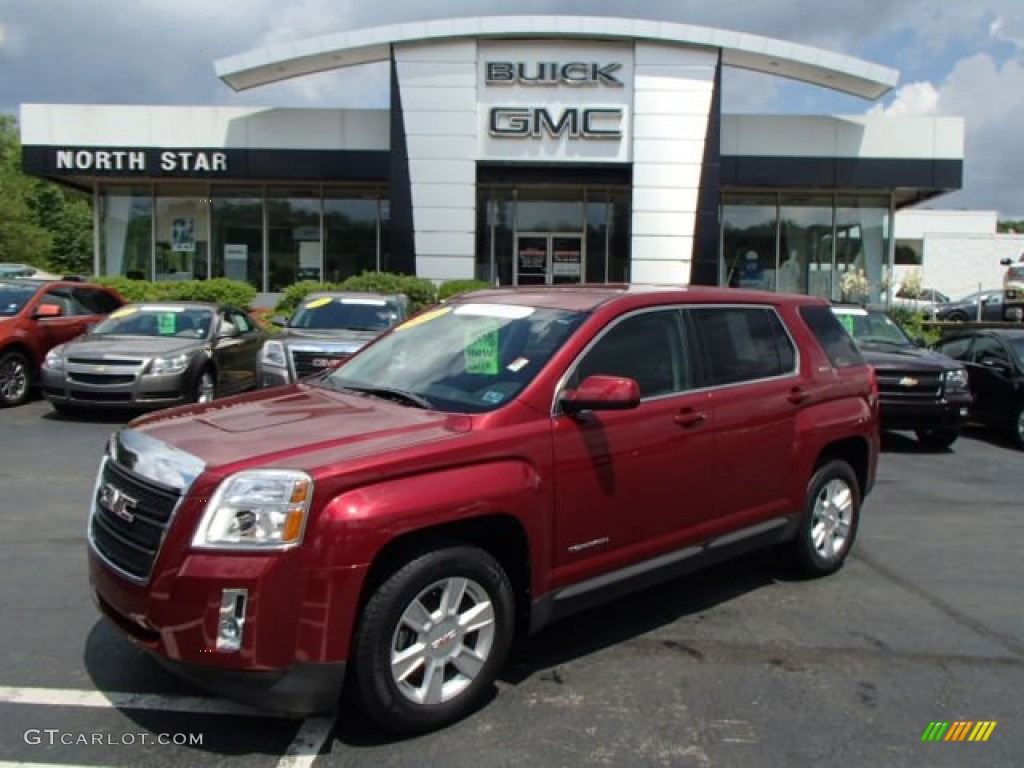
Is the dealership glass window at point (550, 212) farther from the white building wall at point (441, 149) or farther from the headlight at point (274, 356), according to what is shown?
the headlight at point (274, 356)

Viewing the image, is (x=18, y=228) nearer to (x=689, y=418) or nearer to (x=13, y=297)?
(x=13, y=297)

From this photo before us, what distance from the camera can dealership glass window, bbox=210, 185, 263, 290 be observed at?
24422mm

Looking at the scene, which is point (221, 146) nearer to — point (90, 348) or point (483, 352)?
point (90, 348)

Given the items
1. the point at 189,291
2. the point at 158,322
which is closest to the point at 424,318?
the point at 158,322

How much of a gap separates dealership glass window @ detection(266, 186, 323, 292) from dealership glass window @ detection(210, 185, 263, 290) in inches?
12.5

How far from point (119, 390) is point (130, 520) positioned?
7.97m

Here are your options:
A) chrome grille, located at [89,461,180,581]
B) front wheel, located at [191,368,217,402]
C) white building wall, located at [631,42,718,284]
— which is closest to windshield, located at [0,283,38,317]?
front wheel, located at [191,368,217,402]

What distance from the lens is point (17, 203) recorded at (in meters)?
58.5

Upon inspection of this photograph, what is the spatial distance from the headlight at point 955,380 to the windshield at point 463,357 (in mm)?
8107

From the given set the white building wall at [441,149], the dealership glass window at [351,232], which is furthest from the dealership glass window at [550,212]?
the dealership glass window at [351,232]

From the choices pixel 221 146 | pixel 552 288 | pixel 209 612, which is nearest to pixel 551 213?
pixel 221 146

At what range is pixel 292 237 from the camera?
2447cm

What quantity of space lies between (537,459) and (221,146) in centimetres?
2104

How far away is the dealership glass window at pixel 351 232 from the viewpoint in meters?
24.3
